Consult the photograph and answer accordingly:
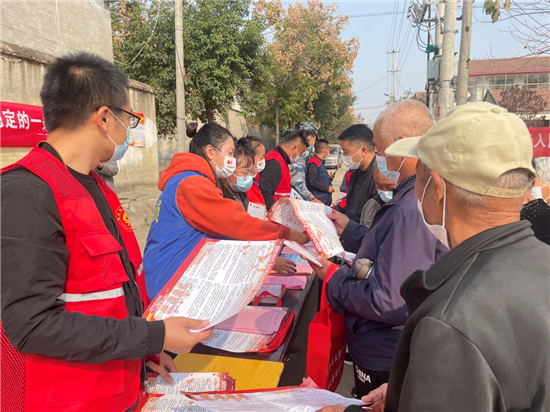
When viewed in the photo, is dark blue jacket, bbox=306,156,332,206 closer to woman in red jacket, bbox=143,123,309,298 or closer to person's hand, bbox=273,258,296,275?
person's hand, bbox=273,258,296,275

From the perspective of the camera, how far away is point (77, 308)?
3.47 ft

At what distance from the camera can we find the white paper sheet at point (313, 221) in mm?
Answer: 1848

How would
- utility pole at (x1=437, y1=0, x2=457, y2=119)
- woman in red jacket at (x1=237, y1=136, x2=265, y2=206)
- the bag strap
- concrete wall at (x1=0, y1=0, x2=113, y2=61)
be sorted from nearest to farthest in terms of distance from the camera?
1. the bag strap
2. woman in red jacket at (x1=237, y1=136, x2=265, y2=206)
3. utility pole at (x1=437, y1=0, x2=457, y2=119)
4. concrete wall at (x1=0, y1=0, x2=113, y2=61)

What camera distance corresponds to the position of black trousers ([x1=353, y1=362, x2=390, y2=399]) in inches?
64.9

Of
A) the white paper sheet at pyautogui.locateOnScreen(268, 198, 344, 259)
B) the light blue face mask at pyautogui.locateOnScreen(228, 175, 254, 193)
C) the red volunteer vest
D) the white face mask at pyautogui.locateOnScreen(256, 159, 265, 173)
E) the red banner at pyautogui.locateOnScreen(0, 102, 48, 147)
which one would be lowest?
the red volunteer vest

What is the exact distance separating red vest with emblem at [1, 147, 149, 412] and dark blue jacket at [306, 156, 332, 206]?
5.50 meters

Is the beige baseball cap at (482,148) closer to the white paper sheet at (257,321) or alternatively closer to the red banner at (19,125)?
the white paper sheet at (257,321)

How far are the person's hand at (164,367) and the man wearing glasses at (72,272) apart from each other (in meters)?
0.13

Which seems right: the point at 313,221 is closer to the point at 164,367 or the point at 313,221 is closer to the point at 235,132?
the point at 164,367

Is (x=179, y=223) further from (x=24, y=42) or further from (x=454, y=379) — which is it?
(x=24, y=42)

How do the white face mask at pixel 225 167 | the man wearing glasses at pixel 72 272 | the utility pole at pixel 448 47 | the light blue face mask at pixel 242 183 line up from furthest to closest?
the utility pole at pixel 448 47 < the light blue face mask at pixel 242 183 < the white face mask at pixel 225 167 < the man wearing glasses at pixel 72 272

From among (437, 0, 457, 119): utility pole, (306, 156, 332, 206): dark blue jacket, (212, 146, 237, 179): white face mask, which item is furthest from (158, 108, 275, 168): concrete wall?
(212, 146, 237, 179): white face mask

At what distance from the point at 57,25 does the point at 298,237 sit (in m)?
9.98

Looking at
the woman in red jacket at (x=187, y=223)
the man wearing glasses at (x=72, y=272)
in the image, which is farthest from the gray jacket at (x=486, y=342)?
the woman in red jacket at (x=187, y=223)
